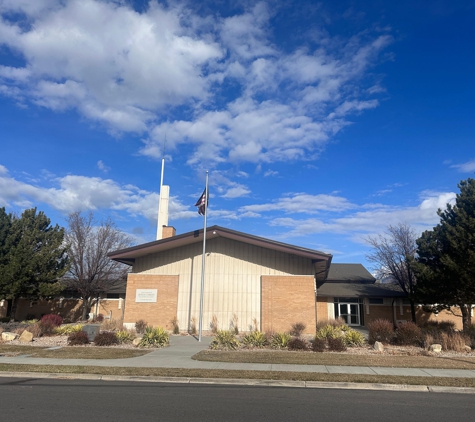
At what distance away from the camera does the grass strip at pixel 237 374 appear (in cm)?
1000

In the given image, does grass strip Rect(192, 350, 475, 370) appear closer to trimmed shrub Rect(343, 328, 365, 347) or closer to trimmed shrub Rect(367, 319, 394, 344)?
trimmed shrub Rect(343, 328, 365, 347)

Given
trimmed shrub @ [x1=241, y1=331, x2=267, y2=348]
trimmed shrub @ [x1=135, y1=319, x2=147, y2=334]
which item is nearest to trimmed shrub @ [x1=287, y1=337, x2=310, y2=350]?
trimmed shrub @ [x1=241, y1=331, x2=267, y2=348]

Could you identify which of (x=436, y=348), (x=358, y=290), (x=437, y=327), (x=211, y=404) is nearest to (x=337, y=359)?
(x=436, y=348)

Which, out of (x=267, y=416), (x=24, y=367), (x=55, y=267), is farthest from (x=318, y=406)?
(x=55, y=267)

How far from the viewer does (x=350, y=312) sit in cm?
3312

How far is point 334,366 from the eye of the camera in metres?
12.2

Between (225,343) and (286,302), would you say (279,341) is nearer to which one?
(225,343)

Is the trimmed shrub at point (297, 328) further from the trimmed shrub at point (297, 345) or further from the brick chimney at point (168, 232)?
the brick chimney at point (168, 232)

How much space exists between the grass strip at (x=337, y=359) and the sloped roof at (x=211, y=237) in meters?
7.92

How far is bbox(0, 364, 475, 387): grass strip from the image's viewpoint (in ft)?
32.8

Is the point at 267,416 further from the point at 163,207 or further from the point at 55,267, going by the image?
the point at 163,207

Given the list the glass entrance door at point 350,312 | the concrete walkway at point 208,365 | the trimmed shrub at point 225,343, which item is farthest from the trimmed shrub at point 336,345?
the glass entrance door at point 350,312

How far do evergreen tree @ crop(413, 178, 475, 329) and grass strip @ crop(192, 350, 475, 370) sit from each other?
666cm

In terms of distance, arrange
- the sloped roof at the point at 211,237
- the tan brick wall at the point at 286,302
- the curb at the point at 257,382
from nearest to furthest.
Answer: the curb at the point at 257,382
the sloped roof at the point at 211,237
the tan brick wall at the point at 286,302
